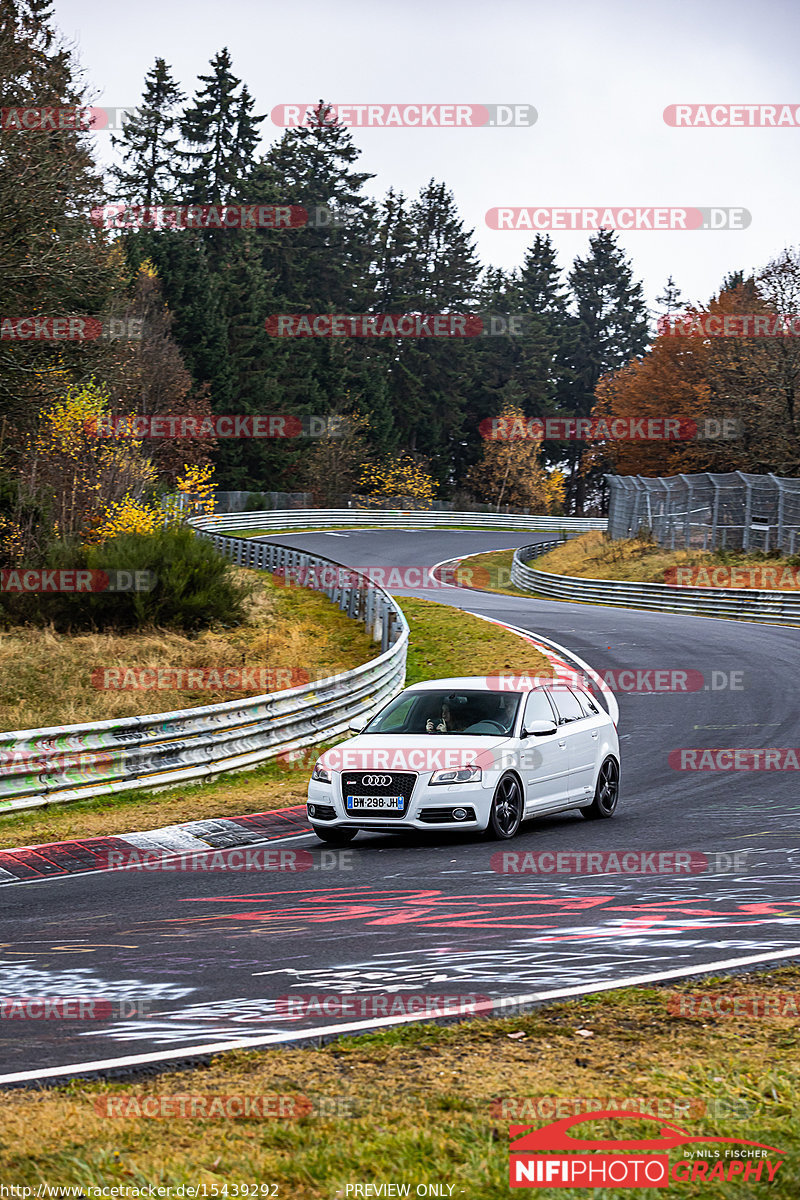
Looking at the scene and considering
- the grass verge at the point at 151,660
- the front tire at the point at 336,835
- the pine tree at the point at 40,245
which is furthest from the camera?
the pine tree at the point at 40,245

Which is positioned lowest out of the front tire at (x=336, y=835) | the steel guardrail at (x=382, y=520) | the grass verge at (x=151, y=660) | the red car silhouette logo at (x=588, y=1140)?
the front tire at (x=336, y=835)

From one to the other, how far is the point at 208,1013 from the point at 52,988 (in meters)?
1.11

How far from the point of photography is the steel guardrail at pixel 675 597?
3491 cm

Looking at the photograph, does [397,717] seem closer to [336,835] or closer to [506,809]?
[336,835]

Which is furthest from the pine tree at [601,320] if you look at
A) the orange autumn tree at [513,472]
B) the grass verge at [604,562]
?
the grass verge at [604,562]

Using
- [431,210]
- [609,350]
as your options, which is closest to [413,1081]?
[431,210]

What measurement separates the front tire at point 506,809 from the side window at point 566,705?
1315 mm

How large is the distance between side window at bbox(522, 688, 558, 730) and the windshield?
0.43ft

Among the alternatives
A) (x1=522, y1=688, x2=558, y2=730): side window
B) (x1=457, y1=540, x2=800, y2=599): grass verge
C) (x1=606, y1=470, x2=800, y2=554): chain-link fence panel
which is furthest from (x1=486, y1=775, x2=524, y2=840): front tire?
(x1=606, y1=470, x2=800, y2=554): chain-link fence panel

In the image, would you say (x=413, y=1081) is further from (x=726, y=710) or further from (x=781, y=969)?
(x=726, y=710)

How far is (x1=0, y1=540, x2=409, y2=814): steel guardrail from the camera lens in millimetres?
13617

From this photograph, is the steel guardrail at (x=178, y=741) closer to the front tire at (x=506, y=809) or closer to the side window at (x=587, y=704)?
the side window at (x=587, y=704)

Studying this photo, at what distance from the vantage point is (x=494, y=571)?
5919 centimetres

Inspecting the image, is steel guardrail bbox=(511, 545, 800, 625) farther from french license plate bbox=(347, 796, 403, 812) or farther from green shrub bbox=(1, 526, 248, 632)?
french license plate bbox=(347, 796, 403, 812)
